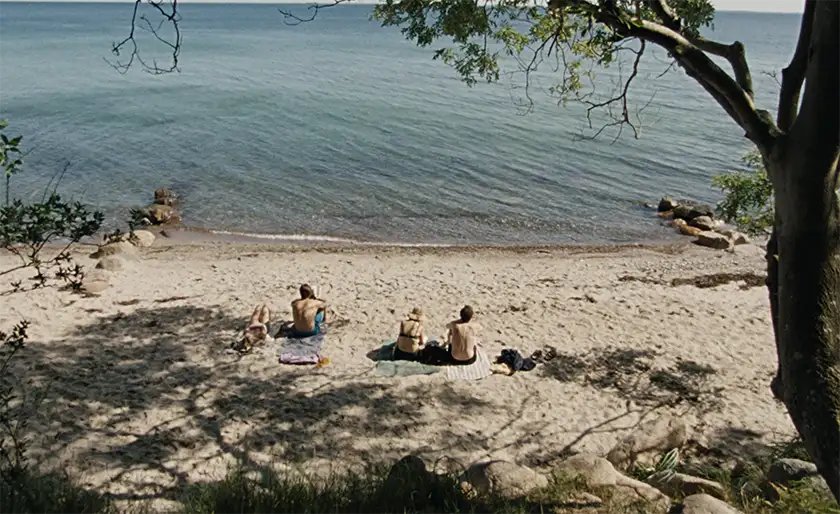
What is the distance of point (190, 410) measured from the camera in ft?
28.4

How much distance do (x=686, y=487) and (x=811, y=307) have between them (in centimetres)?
307

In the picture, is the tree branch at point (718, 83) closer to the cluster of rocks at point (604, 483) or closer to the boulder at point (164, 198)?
the cluster of rocks at point (604, 483)

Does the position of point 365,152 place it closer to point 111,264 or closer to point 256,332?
point 111,264

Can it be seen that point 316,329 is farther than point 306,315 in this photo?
Yes

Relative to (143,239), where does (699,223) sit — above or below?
above

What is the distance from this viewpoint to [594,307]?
43.8 feet

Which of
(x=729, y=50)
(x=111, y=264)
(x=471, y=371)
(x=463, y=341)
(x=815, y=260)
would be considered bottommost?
(x=111, y=264)

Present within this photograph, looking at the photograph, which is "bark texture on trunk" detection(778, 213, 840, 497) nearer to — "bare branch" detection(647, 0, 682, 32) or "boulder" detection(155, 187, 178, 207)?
"bare branch" detection(647, 0, 682, 32)

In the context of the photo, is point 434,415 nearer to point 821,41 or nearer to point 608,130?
point 821,41

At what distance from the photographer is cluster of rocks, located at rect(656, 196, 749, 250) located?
69.7 feet

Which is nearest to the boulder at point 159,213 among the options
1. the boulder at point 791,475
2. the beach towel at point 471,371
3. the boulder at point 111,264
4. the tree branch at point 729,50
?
Result: the boulder at point 111,264

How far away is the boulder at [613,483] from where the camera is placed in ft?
18.1

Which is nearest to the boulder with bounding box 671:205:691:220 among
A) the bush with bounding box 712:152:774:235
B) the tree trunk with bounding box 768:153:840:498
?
the bush with bounding box 712:152:774:235

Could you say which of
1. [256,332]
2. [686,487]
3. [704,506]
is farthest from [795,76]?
[256,332]
